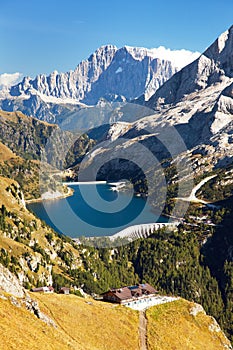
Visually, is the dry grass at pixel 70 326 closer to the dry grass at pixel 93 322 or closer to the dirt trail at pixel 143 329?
the dry grass at pixel 93 322

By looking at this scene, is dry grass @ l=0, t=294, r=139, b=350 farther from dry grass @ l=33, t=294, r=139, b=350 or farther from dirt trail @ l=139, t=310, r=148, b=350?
dirt trail @ l=139, t=310, r=148, b=350

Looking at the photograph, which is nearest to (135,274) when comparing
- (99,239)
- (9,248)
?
(99,239)

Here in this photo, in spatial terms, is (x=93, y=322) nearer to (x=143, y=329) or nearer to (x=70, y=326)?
(x=70, y=326)

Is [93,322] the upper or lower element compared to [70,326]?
lower

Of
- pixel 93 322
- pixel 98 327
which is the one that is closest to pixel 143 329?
pixel 98 327

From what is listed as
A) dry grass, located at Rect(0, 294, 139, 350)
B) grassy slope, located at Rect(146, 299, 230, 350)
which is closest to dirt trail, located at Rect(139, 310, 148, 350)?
grassy slope, located at Rect(146, 299, 230, 350)

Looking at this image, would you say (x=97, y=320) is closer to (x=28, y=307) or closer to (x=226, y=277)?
(x=28, y=307)

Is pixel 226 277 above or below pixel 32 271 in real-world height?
below
